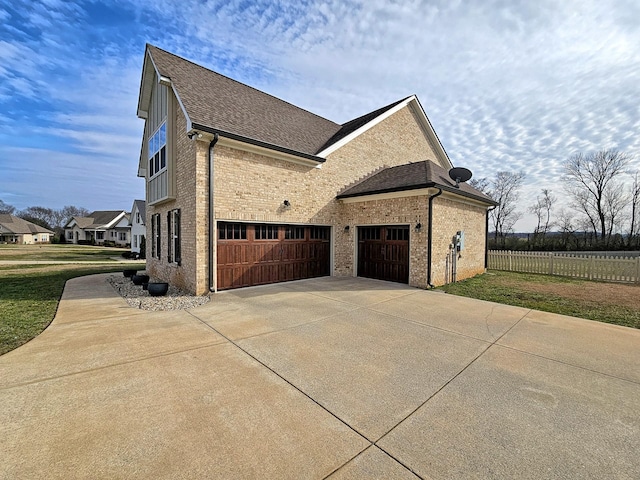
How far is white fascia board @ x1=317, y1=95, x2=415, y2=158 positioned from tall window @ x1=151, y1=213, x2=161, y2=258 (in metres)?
8.32

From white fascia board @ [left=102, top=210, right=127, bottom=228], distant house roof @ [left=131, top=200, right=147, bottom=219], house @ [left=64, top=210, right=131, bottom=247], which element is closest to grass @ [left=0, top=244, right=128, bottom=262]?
distant house roof @ [left=131, top=200, right=147, bottom=219]

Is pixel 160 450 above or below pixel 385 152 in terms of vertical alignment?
below

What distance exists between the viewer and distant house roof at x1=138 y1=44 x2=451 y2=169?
30.7ft

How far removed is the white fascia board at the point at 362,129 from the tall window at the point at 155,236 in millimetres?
8318

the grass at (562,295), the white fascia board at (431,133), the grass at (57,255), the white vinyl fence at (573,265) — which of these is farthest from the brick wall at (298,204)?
the grass at (57,255)

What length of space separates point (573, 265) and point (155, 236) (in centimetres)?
2008

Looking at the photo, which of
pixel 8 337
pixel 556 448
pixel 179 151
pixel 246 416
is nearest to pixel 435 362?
pixel 556 448

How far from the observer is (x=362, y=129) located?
1384cm

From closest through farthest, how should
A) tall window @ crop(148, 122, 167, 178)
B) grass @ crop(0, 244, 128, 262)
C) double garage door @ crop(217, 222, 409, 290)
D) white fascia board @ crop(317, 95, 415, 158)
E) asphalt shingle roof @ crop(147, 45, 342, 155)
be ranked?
asphalt shingle roof @ crop(147, 45, 342, 155) < double garage door @ crop(217, 222, 409, 290) < tall window @ crop(148, 122, 167, 178) < white fascia board @ crop(317, 95, 415, 158) < grass @ crop(0, 244, 128, 262)

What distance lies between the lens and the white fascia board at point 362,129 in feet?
40.3

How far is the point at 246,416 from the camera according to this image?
9.78ft

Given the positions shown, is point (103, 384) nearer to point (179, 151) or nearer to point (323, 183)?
point (179, 151)

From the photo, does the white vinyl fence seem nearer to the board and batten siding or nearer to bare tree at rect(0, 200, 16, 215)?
the board and batten siding

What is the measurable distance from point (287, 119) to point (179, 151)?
5356mm
